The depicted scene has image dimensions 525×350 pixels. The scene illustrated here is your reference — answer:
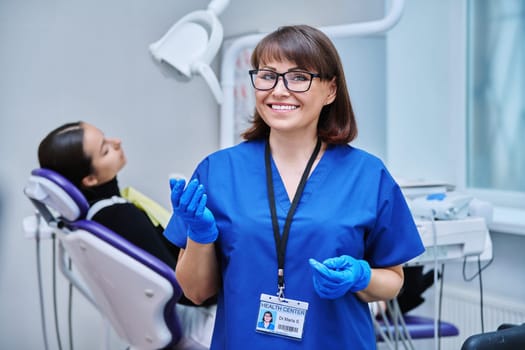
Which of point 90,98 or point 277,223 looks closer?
point 277,223

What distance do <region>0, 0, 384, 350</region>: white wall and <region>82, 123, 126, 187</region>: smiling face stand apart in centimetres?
31

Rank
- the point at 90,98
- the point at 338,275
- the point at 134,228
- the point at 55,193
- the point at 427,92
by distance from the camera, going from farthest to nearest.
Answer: the point at 427,92, the point at 90,98, the point at 134,228, the point at 55,193, the point at 338,275

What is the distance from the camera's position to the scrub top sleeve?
1138 mm

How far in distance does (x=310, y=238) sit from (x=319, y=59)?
1.14 ft

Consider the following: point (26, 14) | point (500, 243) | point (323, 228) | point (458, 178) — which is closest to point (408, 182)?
point (500, 243)

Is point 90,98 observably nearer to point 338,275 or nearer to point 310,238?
point 310,238

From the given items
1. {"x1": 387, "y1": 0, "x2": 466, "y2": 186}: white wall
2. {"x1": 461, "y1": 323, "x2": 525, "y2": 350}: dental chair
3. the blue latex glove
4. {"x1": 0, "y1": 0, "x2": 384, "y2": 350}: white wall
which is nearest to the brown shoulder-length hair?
the blue latex glove

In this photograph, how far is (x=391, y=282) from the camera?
1.14 meters

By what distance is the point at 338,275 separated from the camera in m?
1.00

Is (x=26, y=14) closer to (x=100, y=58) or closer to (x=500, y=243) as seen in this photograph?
(x=100, y=58)

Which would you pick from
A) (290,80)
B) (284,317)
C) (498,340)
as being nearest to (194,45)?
(290,80)

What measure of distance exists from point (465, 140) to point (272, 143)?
1.94 m

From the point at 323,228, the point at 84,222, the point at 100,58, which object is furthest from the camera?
the point at 100,58

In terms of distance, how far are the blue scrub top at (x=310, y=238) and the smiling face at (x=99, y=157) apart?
830mm
